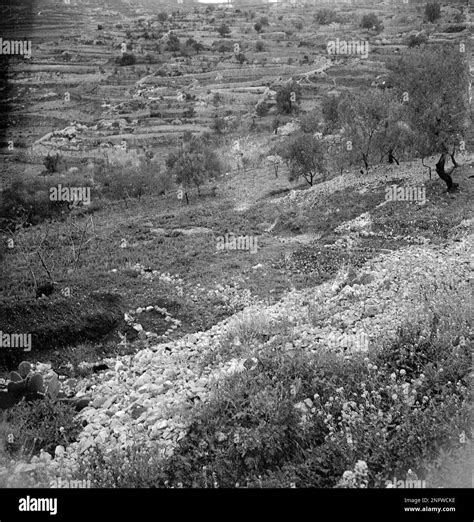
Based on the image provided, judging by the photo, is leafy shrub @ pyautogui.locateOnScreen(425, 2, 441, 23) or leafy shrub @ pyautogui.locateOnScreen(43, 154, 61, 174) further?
leafy shrub @ pyautogui.locateOnScreen(425, 2, 441, 23)

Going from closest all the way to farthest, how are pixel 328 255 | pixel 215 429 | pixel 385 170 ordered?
pixel 215 429, pixel 328 255, pixel 385 170

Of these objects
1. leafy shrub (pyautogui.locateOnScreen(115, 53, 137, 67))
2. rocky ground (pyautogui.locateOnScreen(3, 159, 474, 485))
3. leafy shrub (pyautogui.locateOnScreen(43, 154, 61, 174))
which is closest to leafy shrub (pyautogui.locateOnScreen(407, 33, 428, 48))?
leafy shrub (pyautogui.locateOnScreen(43, 154, 61, 174))

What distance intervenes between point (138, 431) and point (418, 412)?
3.76 metres

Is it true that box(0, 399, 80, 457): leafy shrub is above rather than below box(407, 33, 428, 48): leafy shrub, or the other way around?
below

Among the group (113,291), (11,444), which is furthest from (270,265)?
(11,444)

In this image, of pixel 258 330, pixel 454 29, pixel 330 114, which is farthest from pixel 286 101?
pixel 258 330

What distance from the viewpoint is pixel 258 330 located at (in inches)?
380

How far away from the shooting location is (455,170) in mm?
25812

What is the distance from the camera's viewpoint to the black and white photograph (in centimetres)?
491

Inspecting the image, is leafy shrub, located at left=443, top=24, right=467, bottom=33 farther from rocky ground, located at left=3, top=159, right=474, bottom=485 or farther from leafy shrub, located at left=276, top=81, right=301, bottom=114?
rocky ground, located at left=3, top=159, right=474, bottom=485

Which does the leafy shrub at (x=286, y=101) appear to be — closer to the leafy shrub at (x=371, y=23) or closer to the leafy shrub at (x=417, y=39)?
the leafy shrub at (x=417, y=39)

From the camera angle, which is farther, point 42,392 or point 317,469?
point 42,392
